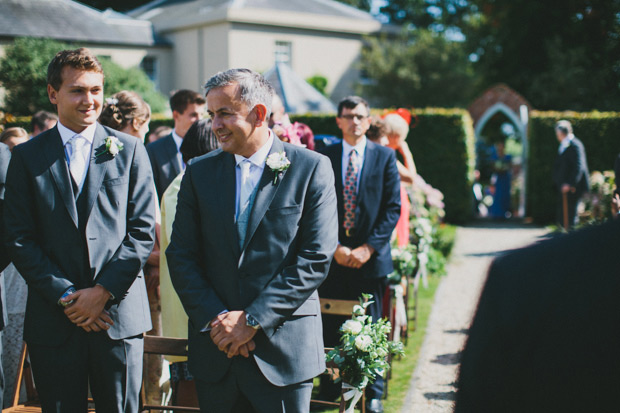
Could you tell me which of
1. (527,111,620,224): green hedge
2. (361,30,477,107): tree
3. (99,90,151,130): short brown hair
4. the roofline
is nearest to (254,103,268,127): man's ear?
(99,90,151,130): short brown hair

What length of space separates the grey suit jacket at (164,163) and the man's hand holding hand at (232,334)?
246 cm

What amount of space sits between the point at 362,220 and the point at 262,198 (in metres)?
2.13

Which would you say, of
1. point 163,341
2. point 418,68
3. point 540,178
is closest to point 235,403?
point 163,341

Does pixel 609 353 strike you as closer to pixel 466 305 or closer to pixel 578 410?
pixel 578 410

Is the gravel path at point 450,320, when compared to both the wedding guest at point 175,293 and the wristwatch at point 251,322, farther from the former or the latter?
the wedding guest at point 175,293

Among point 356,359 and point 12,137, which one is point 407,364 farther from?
point 12,137

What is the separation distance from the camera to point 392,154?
4883 millimetres

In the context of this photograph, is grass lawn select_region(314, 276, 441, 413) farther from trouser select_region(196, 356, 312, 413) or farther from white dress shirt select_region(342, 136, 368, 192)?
trouser select_region(196, 356, 312, 413)

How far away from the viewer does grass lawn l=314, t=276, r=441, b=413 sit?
5.07 m

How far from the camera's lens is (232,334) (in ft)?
8.43

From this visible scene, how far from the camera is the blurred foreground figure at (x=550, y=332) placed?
66 centimetres

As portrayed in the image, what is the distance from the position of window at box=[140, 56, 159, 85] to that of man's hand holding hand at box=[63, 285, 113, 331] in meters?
27.8

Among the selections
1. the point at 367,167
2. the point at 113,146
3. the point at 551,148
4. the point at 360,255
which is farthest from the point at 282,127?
the point at 551,148

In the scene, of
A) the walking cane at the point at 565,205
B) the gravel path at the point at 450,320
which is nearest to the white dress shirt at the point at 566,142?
the walking cane at the point at 565,205
